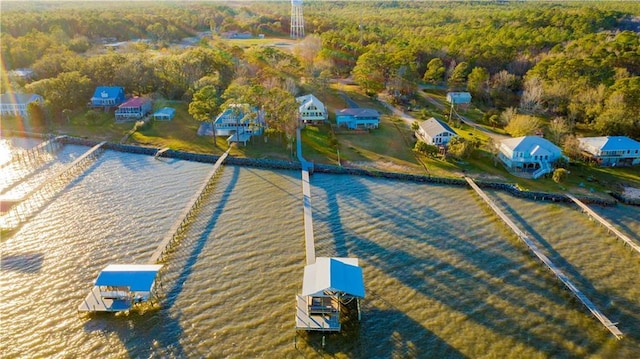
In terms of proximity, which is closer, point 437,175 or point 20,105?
point 437,175

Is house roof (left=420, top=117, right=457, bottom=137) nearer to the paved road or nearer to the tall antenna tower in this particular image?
the paved road

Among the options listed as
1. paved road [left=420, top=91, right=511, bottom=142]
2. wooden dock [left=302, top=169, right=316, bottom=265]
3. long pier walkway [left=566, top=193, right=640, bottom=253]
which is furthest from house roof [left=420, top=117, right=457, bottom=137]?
wooden dock [left=302, top=169, right=316, bottom=265]

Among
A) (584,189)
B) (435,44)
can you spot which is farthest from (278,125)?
(435,44)

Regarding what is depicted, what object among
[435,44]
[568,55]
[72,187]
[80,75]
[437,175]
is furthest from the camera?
[435,44]

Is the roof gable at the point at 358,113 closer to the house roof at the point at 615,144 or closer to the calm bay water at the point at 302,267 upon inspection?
the calm bay water at the point at 302,267

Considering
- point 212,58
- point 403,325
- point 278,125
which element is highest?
point 212,58

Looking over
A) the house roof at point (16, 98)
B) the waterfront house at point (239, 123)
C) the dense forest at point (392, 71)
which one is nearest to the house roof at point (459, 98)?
the dense forest at point (392, 71)

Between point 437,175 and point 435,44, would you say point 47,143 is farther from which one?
point 435,44
